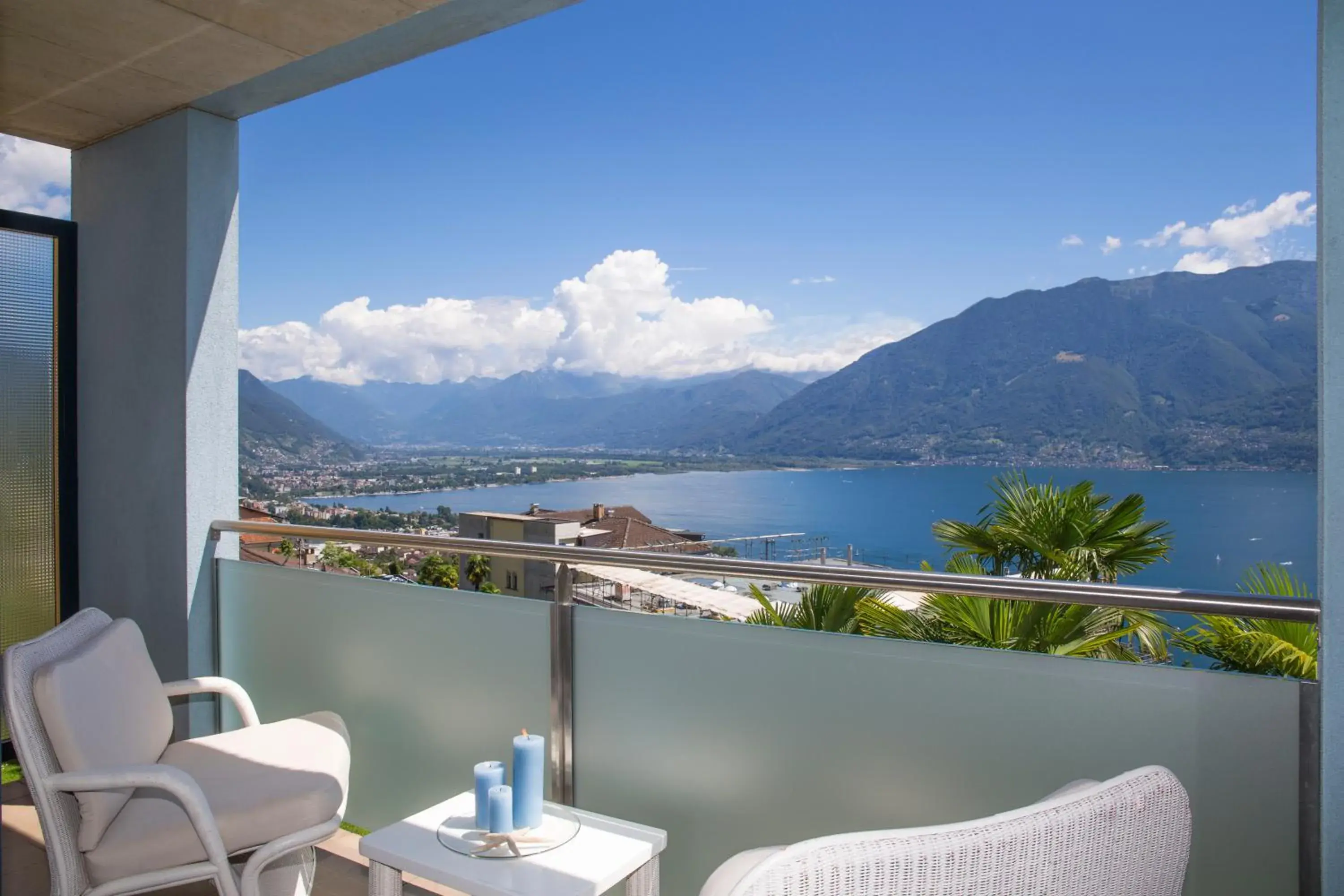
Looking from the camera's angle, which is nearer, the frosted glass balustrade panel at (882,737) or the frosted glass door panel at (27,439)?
the frosted glass balustrade panel at (882,737)

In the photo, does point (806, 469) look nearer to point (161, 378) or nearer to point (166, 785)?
point (161, 378)

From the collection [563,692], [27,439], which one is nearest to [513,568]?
[563,692]

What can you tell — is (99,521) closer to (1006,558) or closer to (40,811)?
(40,811)

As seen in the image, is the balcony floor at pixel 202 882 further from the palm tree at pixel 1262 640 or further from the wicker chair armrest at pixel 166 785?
the palm tree at pixel 1262 640

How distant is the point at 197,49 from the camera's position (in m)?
2.84

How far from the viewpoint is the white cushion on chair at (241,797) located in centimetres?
202

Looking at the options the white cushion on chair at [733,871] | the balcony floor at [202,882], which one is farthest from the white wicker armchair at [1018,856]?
the balcony floor at [202,882]

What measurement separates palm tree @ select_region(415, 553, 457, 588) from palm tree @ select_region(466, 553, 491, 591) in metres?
0.05

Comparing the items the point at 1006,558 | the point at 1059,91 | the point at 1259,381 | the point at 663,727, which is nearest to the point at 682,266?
the point at 1059,91

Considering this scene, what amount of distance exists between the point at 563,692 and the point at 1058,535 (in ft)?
9.14

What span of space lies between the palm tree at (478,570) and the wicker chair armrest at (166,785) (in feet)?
3.11

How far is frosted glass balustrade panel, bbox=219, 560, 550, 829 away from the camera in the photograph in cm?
251

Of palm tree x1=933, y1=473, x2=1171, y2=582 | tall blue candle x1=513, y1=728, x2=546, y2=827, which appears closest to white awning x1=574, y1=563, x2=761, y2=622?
tall blue candle x1=513, y1=728, x2=546, y2=827

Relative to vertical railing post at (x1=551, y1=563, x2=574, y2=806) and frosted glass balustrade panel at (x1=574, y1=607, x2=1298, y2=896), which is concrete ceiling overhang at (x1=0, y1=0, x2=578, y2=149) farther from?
frosted glass balustrade panel at (x1=574, y1=607, x2=1298, y2=896)
